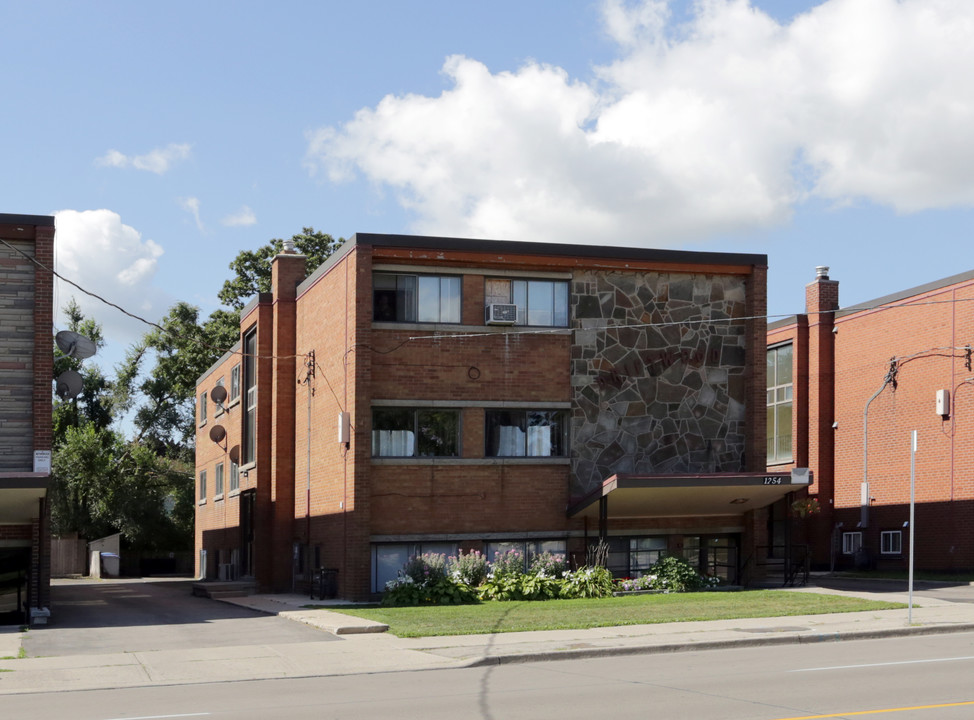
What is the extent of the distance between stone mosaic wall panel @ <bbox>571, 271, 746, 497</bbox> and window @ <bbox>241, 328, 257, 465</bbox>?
39.5 feet

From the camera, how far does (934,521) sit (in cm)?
3616

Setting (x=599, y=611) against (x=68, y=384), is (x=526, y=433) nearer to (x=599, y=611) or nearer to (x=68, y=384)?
(x=599, y=611)

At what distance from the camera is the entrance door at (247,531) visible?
39406 millimetres

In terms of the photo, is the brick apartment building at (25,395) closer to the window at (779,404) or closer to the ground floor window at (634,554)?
A: the ground floor window at (634,554)

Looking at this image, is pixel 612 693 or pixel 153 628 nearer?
pixel 612 693

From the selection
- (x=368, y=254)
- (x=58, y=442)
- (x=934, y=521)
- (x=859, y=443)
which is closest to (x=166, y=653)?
(x=368, y=254)

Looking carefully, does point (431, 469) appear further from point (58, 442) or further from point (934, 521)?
point (58, 442)

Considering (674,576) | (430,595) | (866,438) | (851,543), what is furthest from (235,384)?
(851,543)

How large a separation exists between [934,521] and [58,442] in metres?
49.6

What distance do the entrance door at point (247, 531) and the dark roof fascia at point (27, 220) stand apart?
13.8m

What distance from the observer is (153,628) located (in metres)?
24.2

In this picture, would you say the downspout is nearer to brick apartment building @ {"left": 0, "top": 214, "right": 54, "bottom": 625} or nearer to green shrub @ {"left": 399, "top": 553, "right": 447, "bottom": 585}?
green shrub @ {"left": 399, "top": 553, "right": 447, "bottom": 585}

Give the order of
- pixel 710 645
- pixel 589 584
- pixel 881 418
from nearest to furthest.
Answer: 1. pixel 710 645
2. pixel 589 584
3. pixel 881 418

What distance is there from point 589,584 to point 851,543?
15692 millimetres
